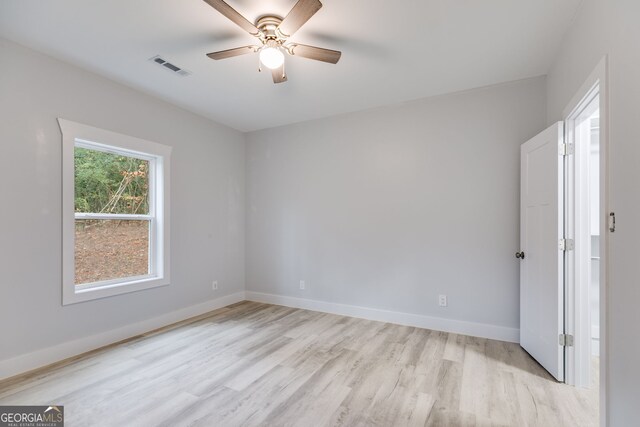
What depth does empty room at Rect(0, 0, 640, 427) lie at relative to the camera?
192 cm

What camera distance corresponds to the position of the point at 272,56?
2119 mm

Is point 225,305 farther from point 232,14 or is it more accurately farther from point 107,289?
point 232,14

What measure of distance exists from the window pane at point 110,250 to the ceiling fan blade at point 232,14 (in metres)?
2.39

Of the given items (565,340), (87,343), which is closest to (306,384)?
(565,340)

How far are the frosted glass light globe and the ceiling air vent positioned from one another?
3.66 ft

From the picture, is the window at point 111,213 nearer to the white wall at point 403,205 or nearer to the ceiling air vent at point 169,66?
the ceiling air vent at point 169,66

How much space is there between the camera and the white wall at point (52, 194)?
7.73ft

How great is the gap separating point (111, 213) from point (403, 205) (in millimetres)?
3237

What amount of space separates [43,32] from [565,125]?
4047 millimetres

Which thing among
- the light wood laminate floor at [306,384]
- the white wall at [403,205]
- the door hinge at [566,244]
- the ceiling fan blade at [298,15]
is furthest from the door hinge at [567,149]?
the ceiling fan blade at [298,15]

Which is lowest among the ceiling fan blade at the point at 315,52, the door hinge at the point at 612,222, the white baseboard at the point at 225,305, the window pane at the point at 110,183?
the white baseboard at the point at 225,305

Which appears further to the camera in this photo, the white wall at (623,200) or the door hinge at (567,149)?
the door hinge at (567,149)

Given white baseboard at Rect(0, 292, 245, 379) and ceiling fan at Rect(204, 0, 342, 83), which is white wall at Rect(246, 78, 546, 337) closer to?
white baseboard at Rect(0, 292, 245, 379)

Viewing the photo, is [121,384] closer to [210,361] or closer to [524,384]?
[210,361]
